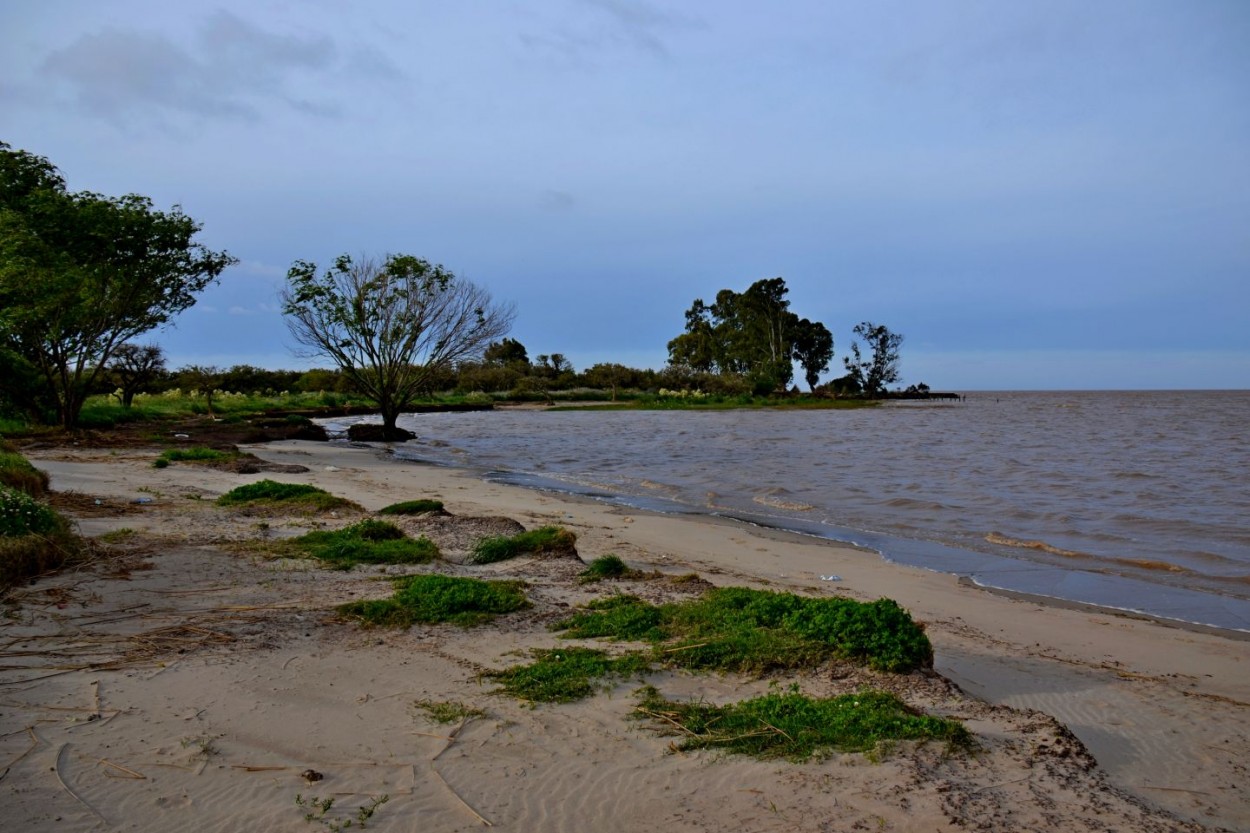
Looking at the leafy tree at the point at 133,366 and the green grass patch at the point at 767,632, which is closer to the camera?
the green grass patch at the point at 767,632

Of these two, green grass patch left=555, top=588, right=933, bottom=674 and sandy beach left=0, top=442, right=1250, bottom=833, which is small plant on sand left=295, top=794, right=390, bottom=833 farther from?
green grass patch left=555, top=588, right=933, bottom=674

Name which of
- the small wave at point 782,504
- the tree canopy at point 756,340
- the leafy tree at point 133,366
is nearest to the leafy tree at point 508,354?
the tree canopy at point 756,340

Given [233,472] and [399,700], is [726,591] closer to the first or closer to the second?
[399,700]

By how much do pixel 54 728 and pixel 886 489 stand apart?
14.8 m

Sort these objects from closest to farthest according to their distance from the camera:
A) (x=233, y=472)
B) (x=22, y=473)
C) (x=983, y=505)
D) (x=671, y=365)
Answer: (x=22, y=473) < (x=983, y=505) < (x=233, y=472) < (x=671, y=365)

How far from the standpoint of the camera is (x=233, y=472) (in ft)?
51.7

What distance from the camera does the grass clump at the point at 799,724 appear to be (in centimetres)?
371

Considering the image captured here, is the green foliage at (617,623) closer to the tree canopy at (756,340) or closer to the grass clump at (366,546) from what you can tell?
the grass clump at (366,546)

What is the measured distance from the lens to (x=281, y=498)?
1135 centimetres

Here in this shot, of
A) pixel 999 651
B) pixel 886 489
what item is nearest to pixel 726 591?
pixel 999 651

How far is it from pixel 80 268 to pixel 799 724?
22964 millimetres

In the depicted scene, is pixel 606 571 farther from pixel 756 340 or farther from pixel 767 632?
pixel 756 340

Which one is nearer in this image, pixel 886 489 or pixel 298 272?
pixel 886 489

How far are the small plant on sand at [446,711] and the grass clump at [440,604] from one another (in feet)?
4.54
